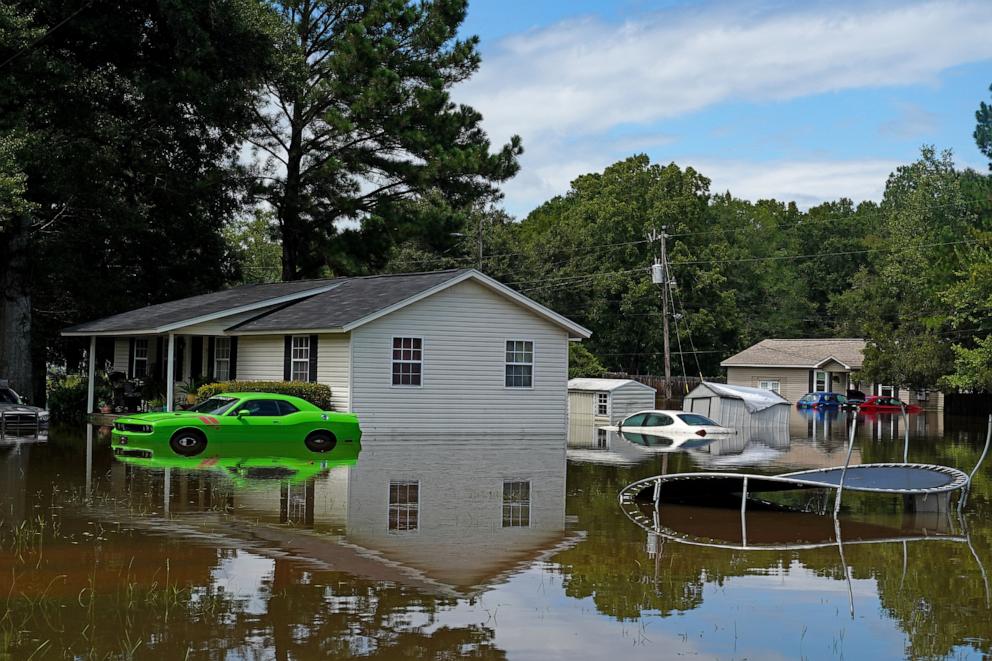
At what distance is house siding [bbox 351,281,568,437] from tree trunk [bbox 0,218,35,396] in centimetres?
1428

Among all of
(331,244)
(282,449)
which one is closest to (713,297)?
(331,244)

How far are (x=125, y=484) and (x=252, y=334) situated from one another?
14933 millimetres

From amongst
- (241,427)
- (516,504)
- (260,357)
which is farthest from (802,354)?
(516,504)

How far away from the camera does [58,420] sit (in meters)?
40.1

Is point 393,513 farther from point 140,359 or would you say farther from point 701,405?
point 701,405

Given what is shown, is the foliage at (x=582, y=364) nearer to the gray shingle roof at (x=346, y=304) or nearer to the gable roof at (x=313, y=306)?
the gable roof at (x=313, y=306)

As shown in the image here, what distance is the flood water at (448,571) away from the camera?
9.16m

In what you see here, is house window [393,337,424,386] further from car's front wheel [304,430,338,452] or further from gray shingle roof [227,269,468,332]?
car's front wheel [304,430,338,452]

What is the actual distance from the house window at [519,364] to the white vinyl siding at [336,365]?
5251 mm

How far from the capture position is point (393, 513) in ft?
54.5

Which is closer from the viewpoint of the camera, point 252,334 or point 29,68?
point 252,334

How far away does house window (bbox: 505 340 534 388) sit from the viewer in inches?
1372

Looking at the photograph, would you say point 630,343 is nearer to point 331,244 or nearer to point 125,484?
point 331,244

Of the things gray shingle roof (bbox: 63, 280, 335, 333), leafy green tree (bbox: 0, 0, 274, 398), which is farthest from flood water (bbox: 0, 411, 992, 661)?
leafy green tree (bbox: 0, 0, 274, 398)
